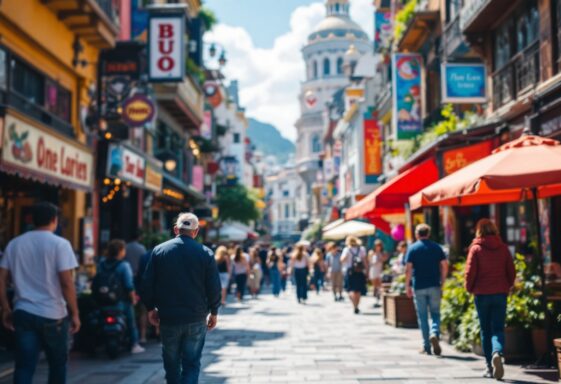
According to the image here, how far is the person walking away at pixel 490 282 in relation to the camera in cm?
854

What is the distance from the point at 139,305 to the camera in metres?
12.3

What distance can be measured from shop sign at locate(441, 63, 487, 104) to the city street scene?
32 millimetres

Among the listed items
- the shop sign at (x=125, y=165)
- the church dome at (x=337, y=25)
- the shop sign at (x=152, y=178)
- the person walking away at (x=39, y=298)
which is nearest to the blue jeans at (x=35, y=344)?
the person walking away at (x=39, y=298)

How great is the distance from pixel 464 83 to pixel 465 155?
7.11 ft

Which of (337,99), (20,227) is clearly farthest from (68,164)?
(337,99)

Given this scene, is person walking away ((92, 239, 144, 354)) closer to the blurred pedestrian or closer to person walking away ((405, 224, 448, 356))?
person walking away ((405, 224, 448, 356))

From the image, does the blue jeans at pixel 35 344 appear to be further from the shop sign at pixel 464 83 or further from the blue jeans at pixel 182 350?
the shop sign at pixel 464 83

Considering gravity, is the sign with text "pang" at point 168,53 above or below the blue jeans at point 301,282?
above

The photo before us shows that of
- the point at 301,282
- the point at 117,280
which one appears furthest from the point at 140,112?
the point at 117,280

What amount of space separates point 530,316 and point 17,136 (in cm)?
797

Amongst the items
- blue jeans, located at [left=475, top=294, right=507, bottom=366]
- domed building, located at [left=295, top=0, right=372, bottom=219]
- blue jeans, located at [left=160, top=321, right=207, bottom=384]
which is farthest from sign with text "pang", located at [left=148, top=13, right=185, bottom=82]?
domed building, located at [left=295, top=0, right=372, bottom=219]

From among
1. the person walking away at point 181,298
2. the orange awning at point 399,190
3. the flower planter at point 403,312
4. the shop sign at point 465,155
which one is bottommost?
the flower planter at point 403,312

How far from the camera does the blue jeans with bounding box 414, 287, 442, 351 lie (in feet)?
34.4

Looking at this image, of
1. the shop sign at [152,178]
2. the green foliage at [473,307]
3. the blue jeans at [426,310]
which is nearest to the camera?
the green foliage at [473,307]
